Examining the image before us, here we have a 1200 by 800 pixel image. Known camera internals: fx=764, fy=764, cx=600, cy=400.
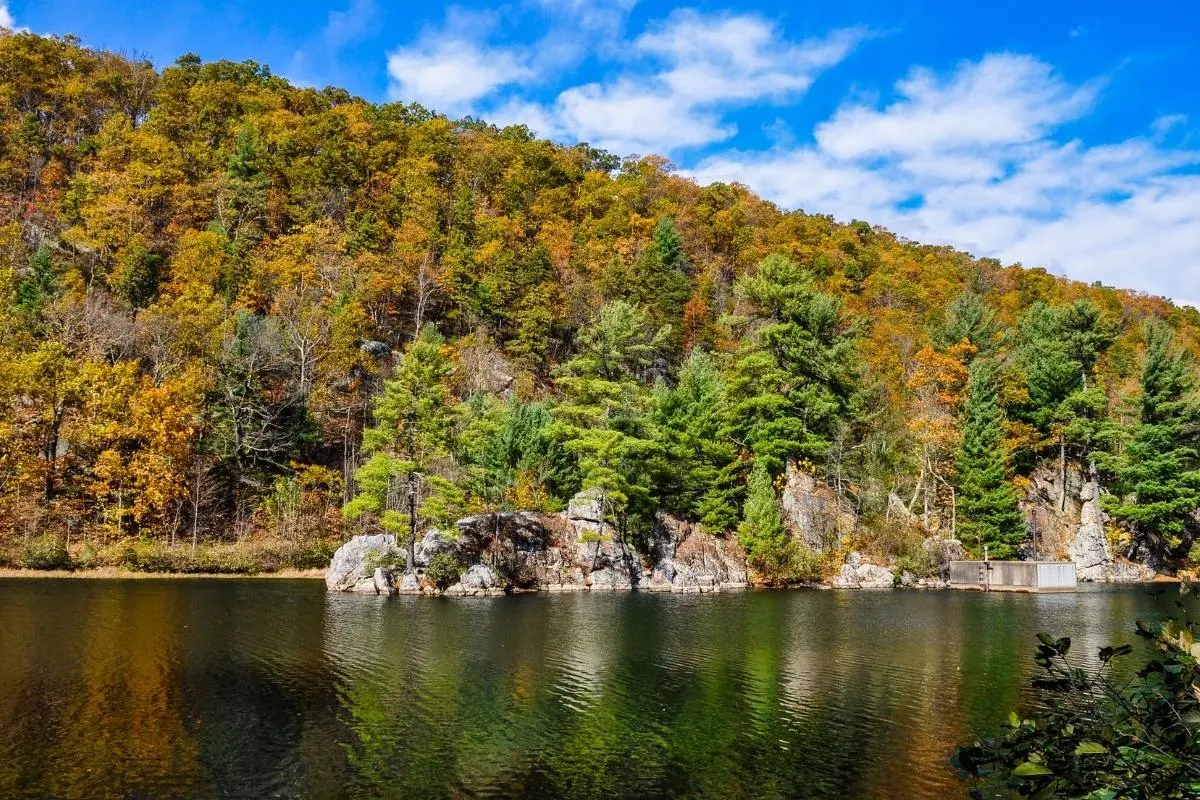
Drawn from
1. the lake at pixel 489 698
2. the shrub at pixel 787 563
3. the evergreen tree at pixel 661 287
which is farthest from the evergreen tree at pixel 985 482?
the evergreen tree at pixel 661 287

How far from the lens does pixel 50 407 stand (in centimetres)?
4806

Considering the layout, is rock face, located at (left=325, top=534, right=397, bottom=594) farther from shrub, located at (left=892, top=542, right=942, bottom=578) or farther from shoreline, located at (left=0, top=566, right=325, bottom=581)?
shrub, located at (left=892, top=542, right=942, bottom=578)

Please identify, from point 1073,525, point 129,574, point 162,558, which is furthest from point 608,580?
point 1073,525

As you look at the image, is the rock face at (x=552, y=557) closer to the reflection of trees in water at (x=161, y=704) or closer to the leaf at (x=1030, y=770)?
the reflection of trees in water at (x=161, y=704)

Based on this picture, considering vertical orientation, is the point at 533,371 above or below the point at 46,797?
above

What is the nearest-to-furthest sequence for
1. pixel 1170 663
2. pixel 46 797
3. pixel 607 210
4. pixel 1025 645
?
pixel 1170 663 → pixel 46 797 → pixel 1025 645 → pixel 607 210

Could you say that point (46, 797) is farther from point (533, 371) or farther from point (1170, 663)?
point (533, 371)

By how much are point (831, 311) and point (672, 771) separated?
48.1m

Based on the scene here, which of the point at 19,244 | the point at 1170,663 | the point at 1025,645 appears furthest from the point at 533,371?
the point at 1170,663

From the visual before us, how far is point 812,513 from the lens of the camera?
53.7 m

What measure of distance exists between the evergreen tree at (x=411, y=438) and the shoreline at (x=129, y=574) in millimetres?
9766

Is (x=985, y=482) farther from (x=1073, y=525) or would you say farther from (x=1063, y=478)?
(x=1063, y=478)

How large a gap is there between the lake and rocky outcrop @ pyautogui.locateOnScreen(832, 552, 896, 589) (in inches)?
590

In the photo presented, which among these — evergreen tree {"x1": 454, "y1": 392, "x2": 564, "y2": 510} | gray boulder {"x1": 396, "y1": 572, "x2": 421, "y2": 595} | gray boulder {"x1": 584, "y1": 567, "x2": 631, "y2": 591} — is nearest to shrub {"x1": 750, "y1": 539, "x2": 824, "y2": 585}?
gray boulder {"x1": 584, "y1": 567, "x2": 631, "y2": 591}
